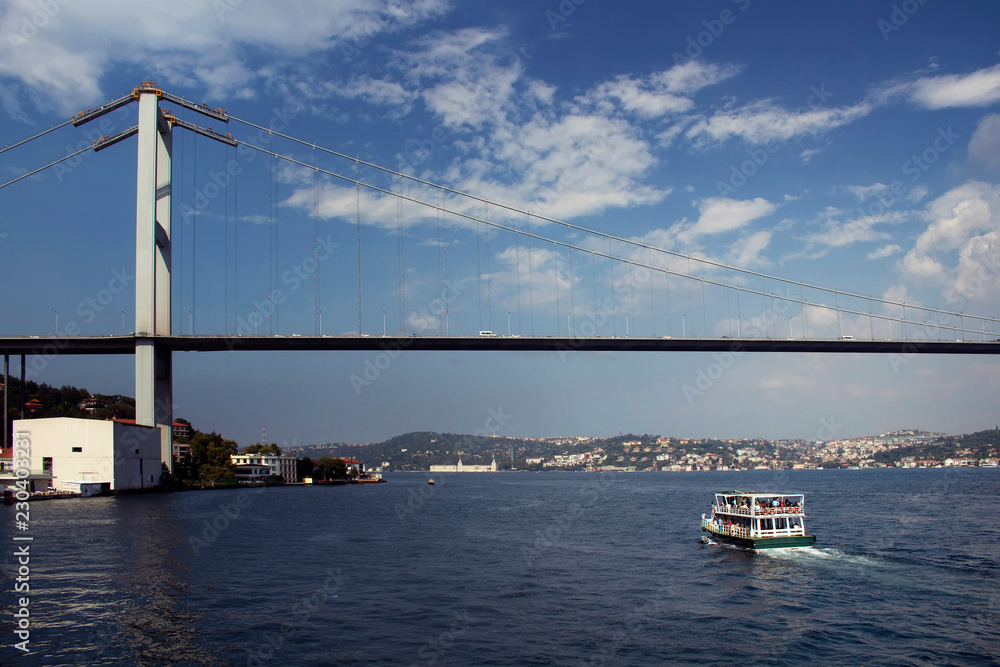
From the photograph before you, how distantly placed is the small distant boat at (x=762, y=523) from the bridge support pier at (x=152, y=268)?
158 feet

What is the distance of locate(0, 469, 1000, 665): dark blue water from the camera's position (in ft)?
51.1

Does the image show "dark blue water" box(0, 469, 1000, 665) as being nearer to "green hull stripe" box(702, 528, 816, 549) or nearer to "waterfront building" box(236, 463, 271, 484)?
"green hull stripe" box(702, 528, 816, 549)

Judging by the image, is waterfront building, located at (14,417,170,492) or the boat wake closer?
the boat wake

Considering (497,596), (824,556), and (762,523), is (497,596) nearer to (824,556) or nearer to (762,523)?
(824,556)

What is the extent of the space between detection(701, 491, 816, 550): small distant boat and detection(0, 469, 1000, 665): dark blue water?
33.6 inches

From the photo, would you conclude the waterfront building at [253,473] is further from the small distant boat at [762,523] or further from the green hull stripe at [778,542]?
the green hull stripe at [778,542]

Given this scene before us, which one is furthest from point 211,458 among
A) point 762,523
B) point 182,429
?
point 762,523

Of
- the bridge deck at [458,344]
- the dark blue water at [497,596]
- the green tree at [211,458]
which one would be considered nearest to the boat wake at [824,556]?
the dark blue water at [497,596]

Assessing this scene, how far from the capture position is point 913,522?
4088 centimetres

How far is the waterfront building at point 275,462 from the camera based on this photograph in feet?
377

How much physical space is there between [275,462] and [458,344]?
7403 centimetres

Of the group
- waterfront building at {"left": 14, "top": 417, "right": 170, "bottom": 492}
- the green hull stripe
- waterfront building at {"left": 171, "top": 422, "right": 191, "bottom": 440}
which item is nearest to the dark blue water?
the green hull stripe

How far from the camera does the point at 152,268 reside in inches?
2360

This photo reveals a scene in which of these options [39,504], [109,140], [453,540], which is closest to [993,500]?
[453,540]
